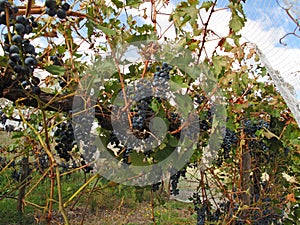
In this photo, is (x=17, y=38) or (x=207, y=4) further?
(x=207, y=4)

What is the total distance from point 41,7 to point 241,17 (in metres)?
0.77

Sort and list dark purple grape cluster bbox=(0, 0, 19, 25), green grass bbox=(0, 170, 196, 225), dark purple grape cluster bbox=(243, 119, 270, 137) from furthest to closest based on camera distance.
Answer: green grass bbox=(0, 170, 196, 225) → dark purple grape cluster bbox=(243, 119, 270, 137) → dark purple grape cluster bbox=(0, 0, 19, 25)

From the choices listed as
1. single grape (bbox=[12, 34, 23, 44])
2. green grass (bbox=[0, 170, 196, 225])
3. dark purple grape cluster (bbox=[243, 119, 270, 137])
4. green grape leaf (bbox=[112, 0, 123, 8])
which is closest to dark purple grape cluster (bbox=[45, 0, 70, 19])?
single grape (bbox=[12, 34, 23, 44])

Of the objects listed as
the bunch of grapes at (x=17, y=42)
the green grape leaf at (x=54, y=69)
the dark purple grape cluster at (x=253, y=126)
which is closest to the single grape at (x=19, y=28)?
the bunch of grapes at (x=17, y=42)

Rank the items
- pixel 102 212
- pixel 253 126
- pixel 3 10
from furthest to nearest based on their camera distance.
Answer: pixel 102 212 → pixel 253 126 → pixel 3 10

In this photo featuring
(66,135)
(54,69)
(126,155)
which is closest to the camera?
(54,69)

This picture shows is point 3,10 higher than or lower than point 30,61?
higher

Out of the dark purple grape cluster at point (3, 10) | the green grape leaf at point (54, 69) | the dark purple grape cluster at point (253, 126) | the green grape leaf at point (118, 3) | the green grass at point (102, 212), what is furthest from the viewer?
the green grass at point (102, 212)

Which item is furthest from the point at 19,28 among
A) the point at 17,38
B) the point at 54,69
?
the point at 54,69

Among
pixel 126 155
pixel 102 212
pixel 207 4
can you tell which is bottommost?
pixel 102 212

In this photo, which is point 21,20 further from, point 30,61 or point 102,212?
point 102,212

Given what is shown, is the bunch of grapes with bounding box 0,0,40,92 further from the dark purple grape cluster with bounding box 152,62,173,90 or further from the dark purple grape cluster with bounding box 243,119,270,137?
the dark purple grape cluster with bounding box 243,119,270,137

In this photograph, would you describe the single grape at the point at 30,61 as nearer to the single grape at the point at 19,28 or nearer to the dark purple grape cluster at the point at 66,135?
the single grape at the point at 19,28

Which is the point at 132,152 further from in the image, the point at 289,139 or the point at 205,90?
the point at 289,139
